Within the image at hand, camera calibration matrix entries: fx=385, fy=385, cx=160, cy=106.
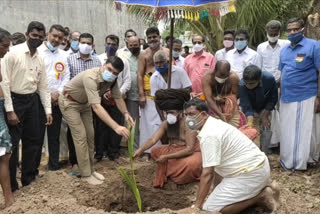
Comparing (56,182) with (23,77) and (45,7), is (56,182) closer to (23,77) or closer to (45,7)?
(23,77)

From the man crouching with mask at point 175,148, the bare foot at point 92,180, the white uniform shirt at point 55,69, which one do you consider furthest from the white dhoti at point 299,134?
the white uniform shirt at point 55,69

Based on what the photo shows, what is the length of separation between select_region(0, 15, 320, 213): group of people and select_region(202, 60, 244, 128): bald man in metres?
0.01

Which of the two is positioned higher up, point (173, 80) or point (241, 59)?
point (241, 59)

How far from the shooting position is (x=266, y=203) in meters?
3.51

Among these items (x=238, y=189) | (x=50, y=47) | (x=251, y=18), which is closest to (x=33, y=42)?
(x=50, y=47)

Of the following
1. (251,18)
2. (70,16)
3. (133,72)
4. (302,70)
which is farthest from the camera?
(70,16)

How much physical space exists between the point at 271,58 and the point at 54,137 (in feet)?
10.9

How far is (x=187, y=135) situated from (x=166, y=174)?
55 cm

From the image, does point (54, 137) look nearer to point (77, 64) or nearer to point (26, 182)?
point (26, 182)

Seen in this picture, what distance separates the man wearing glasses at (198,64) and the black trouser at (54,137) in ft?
6.47

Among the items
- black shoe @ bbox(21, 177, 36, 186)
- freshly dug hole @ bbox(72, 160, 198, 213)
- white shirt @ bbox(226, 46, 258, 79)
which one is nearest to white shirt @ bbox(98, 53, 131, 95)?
freshly dug hole @ bbox(72, 160, 198, 213)

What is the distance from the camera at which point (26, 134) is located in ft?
14.1

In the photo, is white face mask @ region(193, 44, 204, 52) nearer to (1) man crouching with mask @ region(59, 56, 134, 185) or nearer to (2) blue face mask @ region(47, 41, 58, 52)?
(1) man crouching with mask @ region(59, 56, 134, 185)

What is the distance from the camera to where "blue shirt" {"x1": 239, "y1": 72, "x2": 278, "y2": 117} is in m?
4.83
